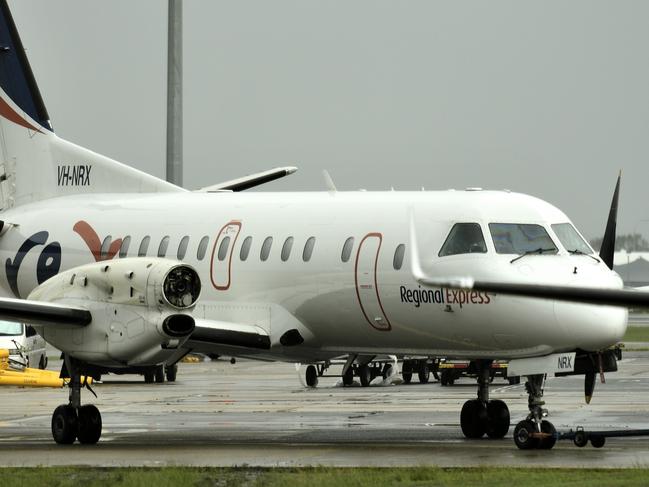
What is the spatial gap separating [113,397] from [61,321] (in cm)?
1305

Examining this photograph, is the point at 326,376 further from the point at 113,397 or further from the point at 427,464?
the point at 427,464

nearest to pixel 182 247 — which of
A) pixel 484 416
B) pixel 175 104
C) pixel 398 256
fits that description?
pixel 398 256

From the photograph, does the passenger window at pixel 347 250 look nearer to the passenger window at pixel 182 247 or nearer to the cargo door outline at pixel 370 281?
the cargo door outline at pixel 370 281

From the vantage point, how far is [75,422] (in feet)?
66.5

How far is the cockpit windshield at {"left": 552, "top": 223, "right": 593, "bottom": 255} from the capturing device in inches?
742

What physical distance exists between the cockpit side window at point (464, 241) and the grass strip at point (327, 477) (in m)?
4.11

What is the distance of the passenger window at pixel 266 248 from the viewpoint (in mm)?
21344

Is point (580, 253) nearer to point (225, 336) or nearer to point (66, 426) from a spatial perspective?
point (225, 336)

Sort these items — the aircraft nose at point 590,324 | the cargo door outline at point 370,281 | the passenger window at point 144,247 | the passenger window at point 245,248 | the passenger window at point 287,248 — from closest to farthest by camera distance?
the aircraft nose at point 590,324 < the cargo door outline at point 370,281 < the passenger window at point 287,248 < the passenger window at point 245,248 < the passenger window at point 144,247

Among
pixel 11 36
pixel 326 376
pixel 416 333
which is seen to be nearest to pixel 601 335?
pixel 416 333

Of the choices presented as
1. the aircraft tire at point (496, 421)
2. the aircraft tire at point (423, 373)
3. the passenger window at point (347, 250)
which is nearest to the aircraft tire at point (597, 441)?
the aircraft tire at point (496, 421)

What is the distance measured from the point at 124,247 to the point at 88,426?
3.72 m

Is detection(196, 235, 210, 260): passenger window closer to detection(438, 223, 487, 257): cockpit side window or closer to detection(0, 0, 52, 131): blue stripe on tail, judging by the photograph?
detection(438, 223, 487, 257): cockpit side window

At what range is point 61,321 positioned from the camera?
1955cm
